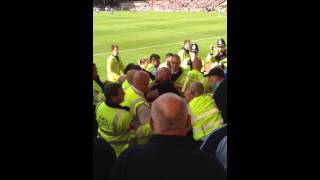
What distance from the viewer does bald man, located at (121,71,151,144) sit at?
159 inches

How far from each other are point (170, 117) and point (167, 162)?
29cm

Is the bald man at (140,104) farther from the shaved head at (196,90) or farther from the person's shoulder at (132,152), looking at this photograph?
the person's shoulder at (132,152)

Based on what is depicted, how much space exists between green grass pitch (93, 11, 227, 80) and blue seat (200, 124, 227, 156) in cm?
675

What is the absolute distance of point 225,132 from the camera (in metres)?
3.67

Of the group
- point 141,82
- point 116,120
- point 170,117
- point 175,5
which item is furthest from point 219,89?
point 175,5

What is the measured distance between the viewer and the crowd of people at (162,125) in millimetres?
2512

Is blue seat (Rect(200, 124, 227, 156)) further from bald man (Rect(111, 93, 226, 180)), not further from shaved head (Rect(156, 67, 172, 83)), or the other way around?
shaved head (Rect(156, 67, 172, 83))

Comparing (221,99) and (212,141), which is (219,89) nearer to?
(221,99)

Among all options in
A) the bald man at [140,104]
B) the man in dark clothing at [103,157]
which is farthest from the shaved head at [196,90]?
the man in dark clothing at [103,157]

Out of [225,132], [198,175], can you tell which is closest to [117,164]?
[198,175]

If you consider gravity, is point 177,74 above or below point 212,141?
above

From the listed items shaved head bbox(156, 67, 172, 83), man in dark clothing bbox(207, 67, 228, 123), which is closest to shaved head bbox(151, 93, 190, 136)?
man in dark clothing bbox(207, 67, 228, 123)

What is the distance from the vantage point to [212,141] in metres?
3.44

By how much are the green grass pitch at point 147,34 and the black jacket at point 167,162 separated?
7.62m
